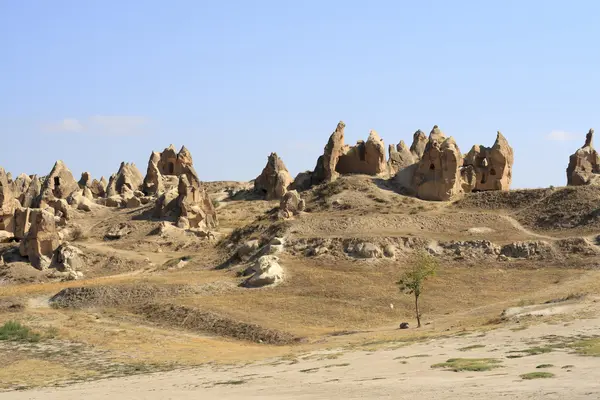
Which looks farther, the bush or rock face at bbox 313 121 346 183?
rock face at bbox 313 121 346 183

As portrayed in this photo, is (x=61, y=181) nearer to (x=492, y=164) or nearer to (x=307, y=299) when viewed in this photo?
(x=492, y=164)

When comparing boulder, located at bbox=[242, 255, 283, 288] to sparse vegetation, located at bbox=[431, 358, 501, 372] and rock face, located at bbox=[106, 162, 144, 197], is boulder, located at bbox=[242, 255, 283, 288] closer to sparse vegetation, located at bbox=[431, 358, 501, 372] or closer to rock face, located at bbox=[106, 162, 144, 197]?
sparse vegetation, located at bbox=[431, 358, 501, 372]

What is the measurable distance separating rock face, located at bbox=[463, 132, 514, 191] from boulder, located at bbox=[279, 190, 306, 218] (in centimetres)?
1306

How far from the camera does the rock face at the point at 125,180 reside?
90438 millimetres

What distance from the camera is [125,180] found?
93125 mm

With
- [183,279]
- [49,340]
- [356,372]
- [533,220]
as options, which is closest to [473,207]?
[533,220]

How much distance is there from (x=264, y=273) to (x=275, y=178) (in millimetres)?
40524

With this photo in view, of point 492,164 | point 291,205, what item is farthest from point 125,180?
point 492,164

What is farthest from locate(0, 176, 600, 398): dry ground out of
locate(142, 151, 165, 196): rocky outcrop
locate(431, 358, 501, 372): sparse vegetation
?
locate(142, 151, 165, 196): rocky outcrop

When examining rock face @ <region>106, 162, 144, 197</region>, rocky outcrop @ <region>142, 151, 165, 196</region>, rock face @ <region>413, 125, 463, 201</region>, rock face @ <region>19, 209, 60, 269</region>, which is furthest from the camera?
rock face @ <region>106, 162, 144, 197</region>

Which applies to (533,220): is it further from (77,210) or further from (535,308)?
(77,210)

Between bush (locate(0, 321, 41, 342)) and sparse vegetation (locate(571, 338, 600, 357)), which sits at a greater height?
bush (locate(0, 321, 41, 342))

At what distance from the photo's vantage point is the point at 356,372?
2502cm

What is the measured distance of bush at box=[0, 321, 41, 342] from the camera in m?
37.0
